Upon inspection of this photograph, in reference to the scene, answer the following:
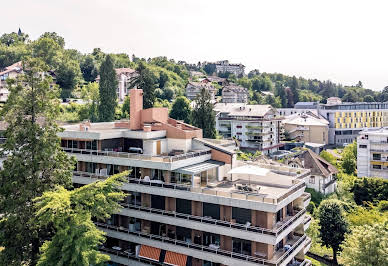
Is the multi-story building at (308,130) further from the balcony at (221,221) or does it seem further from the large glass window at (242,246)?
the large glass window at (242,246)

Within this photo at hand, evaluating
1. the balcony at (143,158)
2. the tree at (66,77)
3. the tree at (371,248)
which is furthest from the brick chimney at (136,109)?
the tree at (66,77)

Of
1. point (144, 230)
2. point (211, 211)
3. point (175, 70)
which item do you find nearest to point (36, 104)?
point (144, 230)

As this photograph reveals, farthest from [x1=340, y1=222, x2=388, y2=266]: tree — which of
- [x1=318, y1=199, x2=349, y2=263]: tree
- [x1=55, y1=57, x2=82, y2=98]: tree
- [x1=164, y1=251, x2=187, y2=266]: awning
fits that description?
[x1=55, y1=57, x2=82, y2=98]: tree

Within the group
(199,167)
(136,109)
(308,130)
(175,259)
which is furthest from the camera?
(308,130)

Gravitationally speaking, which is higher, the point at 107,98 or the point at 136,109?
the point at 107,98

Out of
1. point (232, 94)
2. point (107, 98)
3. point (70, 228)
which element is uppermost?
point (232, 94)

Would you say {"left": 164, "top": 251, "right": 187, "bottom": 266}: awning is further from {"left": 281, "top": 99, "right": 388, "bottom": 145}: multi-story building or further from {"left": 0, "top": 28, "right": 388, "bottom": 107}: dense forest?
{"left": 281, "top": 99, "right": 388, "bottom": 145}: multi-story building

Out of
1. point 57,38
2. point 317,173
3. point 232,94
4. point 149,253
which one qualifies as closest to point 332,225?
point 317,173

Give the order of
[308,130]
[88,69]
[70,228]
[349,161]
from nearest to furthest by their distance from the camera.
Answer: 1. [70,228]
2. [349,161]
3. [308,130]
4. [88,69]

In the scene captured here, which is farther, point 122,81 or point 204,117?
point 122,81

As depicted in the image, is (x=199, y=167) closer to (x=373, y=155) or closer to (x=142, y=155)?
(x=142, y=155)
